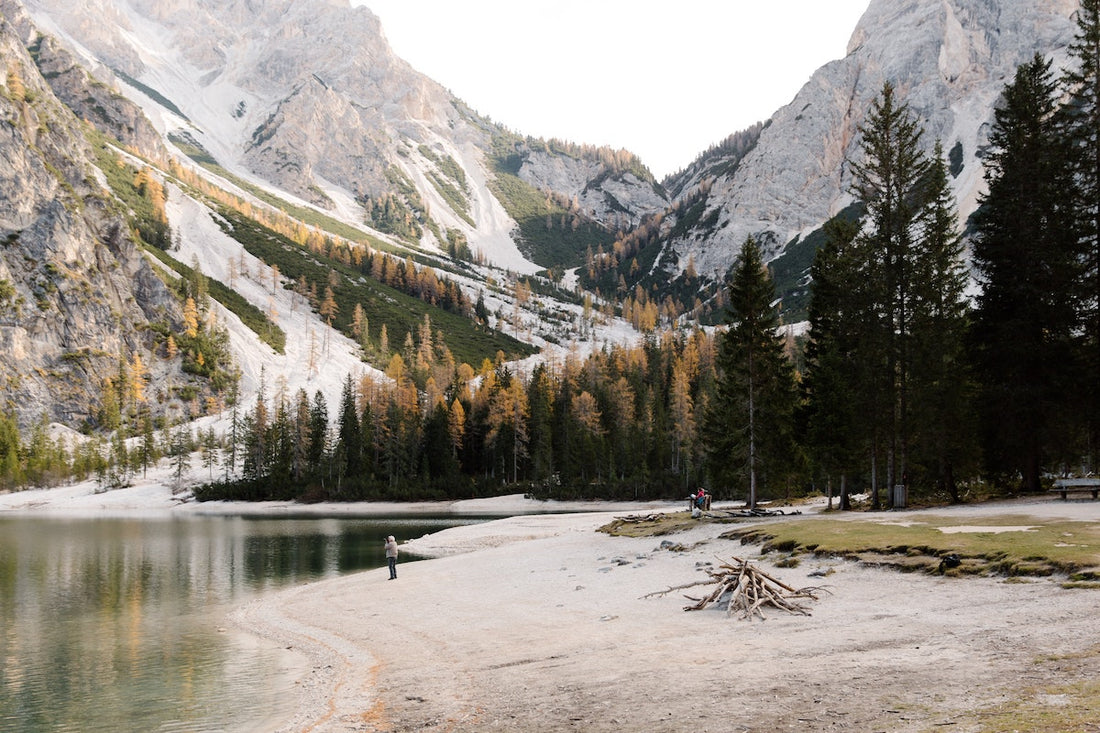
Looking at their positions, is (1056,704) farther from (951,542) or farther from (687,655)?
(951,542)

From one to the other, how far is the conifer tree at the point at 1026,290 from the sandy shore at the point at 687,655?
920 cm

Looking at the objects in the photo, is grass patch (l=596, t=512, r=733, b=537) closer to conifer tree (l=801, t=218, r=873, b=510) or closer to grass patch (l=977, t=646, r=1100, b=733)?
conifer tree (l=801, t=218, r=873, b=510)

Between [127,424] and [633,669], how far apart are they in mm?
166745

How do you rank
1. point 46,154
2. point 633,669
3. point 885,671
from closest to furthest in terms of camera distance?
point 885,671, point 633,669, point 46,154

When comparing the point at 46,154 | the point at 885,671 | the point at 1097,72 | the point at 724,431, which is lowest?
the point at 885,671

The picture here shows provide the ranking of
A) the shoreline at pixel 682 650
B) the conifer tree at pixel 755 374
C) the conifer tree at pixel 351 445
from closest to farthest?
the shoreline at pixel 682 650 < the conifer tree at pixel 755 374 < the conifer tree at pixel 351 445

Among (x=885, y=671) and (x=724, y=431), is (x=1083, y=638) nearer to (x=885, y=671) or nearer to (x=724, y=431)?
(x=885, y=671)

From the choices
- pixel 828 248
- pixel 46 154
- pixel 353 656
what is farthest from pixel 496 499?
pixel 46 154

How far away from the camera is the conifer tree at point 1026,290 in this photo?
34969 millimetres

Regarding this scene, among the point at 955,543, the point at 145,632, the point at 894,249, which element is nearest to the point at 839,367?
A: the point at 894,249

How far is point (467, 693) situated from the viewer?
14039 millimetres

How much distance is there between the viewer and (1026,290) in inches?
1412

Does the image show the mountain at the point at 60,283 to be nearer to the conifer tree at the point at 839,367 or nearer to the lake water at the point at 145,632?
the lake water at the point at 145,632

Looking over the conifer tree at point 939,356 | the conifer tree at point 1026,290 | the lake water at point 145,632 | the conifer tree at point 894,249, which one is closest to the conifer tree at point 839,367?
the conifer tree at point 894,249
